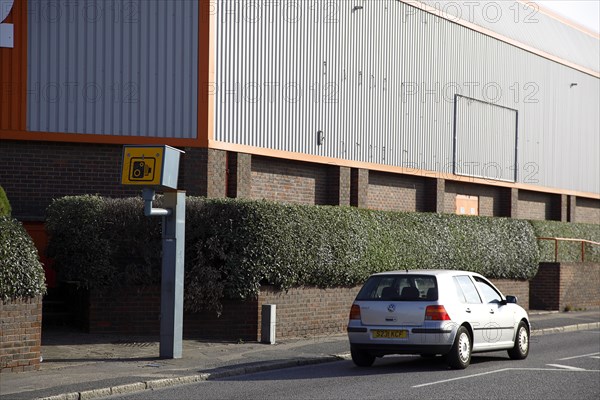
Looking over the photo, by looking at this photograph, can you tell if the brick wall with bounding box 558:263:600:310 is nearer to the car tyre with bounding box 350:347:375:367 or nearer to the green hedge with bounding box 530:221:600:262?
the green hedge with bounding box 530:221:600:262

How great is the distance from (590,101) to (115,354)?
96.2 ft

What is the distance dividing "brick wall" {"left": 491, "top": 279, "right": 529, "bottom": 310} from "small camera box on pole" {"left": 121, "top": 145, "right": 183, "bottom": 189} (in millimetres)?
14931

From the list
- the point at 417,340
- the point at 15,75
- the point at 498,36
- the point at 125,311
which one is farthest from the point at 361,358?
the point at 498,36

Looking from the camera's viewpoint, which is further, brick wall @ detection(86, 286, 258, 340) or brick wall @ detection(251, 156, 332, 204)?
brick wall @ detection(251, 156, 332, 204)

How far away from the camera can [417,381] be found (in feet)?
46.4

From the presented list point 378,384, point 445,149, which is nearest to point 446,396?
point 378,384

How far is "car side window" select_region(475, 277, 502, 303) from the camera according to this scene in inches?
664

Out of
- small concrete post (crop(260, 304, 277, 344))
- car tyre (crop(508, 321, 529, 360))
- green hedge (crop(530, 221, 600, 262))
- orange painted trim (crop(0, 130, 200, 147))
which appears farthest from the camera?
green hedge (crop(530, 221, 600, 262))

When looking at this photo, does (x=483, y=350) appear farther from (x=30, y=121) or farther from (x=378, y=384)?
(x=30, y=121)

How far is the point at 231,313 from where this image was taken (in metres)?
19.7

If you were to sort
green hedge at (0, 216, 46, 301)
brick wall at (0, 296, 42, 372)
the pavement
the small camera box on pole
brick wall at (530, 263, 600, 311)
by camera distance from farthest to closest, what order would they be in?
brick wall at (530, 263, 600, 311) → the small camera box on pole → green hedge at (0, 216, 46, 301) → brick wall at (0, 296, 42, 372) → the pavement

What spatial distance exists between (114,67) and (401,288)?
9462 mm

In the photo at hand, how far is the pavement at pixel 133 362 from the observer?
13234 mm

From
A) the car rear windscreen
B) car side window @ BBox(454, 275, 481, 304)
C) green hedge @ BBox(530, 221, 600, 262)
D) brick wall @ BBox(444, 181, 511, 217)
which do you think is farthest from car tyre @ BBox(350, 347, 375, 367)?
green hedge @ BBox(530, 221, 600, 262)
